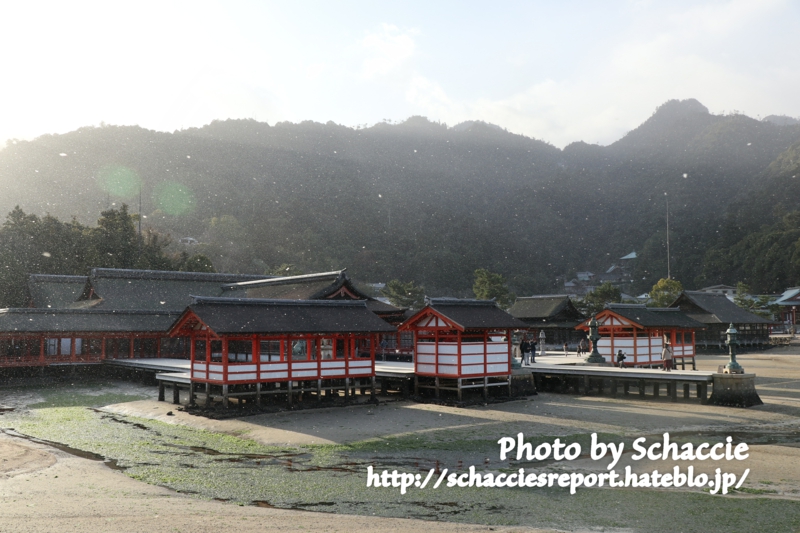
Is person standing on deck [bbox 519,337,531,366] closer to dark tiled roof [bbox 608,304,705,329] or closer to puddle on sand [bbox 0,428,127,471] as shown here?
dark tiled roof [bbox 608,304,705,329]

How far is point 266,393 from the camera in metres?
24.1

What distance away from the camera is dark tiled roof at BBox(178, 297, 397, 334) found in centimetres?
2297

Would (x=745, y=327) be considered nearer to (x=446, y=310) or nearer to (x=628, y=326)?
(x=628, y=326)

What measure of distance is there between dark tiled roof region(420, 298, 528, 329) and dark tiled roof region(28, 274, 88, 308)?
3186cm

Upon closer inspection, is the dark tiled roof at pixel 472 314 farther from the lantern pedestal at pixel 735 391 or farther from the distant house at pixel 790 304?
the distant house at pixel 790 304

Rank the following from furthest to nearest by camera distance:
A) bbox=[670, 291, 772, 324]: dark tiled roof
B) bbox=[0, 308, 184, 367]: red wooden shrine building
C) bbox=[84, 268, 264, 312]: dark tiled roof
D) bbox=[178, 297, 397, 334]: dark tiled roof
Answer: bbox=[670, 291, 772, 324]: dark tiled roof
bbox=[84, 268, 264, 312]: dark tiled roof
bbox=[0, 308, 184, 367]: red wooden shrine building
bbox=[178, 297, 397, 334]: dark tiled roof

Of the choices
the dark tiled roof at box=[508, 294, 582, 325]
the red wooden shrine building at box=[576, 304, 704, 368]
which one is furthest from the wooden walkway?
the dark tiled roof at box=[508, 294, 582, 325]

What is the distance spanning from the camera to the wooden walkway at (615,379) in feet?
86.4

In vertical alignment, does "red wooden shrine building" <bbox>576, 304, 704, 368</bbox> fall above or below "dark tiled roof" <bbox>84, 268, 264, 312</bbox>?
below

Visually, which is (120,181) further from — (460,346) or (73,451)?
(73,451)

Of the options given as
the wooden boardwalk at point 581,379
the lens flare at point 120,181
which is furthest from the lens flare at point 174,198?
the wooden boardwalk at point 581,379

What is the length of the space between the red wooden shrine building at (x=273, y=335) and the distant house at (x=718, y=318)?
40564 millimetres

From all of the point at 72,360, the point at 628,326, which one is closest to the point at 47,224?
the point at 72,360

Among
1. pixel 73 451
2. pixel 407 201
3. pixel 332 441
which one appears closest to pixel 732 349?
pixel 332 441
